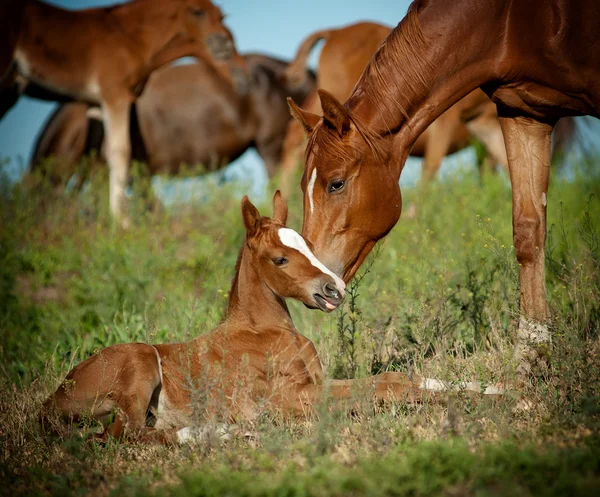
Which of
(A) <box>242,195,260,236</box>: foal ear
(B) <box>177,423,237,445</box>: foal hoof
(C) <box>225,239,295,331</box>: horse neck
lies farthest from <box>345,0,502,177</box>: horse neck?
(B) <box>177,423,237,445</box>: foal hoof

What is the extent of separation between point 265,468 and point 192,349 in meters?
1.42

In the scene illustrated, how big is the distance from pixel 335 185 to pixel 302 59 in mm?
6584

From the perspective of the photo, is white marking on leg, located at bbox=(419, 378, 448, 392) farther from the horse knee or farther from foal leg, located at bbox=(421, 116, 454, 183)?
foal leg, located at bbox=(421, 116, 454, 183)

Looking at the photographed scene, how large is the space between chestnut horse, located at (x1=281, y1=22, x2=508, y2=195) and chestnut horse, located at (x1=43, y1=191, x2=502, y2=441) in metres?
4.57

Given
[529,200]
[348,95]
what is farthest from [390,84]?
[348,95]

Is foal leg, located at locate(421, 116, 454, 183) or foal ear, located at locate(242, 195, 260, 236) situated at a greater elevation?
foal leg, located at locate(421, 116, 454, 183)

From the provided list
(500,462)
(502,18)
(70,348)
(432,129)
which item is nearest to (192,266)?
(70,348)

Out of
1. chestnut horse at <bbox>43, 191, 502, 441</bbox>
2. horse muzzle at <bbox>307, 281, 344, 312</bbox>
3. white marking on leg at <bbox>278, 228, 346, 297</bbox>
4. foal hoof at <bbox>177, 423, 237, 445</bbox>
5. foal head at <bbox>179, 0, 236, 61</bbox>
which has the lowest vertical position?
foal hoof at <bbox>177, 423, 237, 445</bbox>

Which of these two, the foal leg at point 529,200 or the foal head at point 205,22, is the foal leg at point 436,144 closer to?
the foal head at point 205,22

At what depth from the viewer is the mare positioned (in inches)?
482

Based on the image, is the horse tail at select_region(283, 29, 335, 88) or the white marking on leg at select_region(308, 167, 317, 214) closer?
the white marking on leg at select_region(308, 167, 317, 214)

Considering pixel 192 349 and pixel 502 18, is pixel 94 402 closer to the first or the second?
pixel 192 349

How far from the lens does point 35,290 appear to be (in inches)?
316

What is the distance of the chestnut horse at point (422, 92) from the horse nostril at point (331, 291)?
0.61 ft
